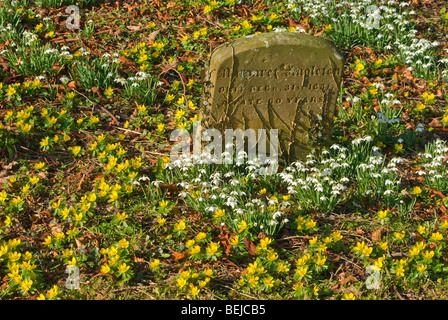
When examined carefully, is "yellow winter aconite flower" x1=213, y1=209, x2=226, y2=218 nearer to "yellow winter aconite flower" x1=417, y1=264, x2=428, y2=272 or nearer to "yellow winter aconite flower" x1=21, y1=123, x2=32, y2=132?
"yellow winter aconite flower" x1=417, y1=264, x2=428, y2=272

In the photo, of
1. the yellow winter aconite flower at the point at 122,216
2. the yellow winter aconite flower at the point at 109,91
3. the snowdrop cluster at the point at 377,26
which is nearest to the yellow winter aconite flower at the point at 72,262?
the yellow winter aconite flower at the point at 122,216

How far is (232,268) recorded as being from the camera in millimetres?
3998

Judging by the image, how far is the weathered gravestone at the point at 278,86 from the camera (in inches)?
179

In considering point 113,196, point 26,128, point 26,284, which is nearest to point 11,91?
point 26,128

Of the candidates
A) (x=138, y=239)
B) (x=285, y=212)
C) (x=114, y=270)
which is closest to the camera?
(x=114, y=270)

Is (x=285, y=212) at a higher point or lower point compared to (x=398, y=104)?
lower

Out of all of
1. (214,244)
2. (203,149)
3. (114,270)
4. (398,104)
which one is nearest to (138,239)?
(114,270)

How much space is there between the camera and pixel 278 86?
15.6 feet

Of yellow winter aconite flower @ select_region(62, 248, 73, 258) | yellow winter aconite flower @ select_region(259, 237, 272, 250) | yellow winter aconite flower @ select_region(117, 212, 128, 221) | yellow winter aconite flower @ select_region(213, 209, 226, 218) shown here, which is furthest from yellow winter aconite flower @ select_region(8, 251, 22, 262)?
yellow winter aconite flower @ select_region(259, 237, 272, 250)

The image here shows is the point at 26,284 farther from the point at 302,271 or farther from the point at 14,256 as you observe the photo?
the point at 302,271

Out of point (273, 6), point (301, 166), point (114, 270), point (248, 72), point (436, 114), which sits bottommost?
point (114, 270)

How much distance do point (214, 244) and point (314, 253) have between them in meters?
0.79

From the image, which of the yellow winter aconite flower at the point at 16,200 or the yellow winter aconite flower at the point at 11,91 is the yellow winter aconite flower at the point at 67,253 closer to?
the yellow winter aconite flower at the point at 16,200

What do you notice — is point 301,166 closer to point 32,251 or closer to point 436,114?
point 436,114
